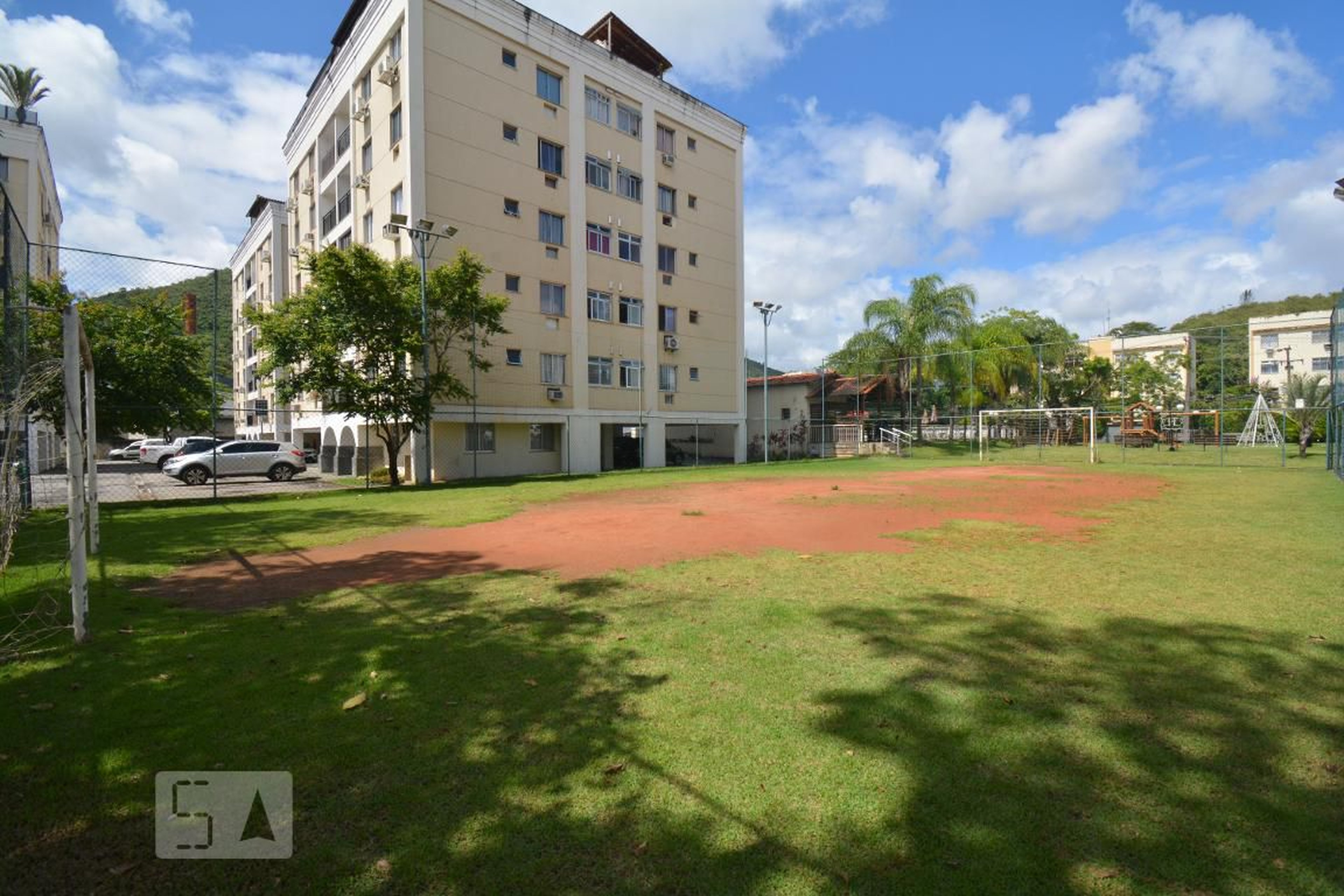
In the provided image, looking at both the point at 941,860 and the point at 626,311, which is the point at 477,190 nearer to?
the point at 626,311

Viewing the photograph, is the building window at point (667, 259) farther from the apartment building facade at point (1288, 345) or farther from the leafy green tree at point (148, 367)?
the apartment building facade at point (1288, 345)

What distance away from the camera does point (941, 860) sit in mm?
2434

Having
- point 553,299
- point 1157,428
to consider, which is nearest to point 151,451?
point 553,299

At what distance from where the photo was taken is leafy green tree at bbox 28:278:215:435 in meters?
23.0

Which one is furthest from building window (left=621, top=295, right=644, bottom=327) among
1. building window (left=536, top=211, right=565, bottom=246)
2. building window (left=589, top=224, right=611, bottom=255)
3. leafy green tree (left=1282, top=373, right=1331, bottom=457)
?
leafy green tree (left=1282, top=373, right=1331, bottom=457)

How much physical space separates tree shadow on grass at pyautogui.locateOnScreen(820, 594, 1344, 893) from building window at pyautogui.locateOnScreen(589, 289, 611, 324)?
27081 mm

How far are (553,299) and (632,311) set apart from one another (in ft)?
15.0

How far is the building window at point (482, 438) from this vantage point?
26203mm

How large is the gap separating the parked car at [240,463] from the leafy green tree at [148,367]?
4.55 ft

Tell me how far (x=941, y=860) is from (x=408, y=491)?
767 inches

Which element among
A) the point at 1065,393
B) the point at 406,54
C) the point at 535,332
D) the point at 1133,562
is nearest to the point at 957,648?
the point at 1133,562

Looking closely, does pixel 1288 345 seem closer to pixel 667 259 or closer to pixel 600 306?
pixel 667 259

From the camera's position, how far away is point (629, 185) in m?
32.0

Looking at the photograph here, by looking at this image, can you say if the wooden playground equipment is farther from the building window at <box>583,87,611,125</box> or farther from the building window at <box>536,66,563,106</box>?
the building window at <box>536,66,563,106</box>
